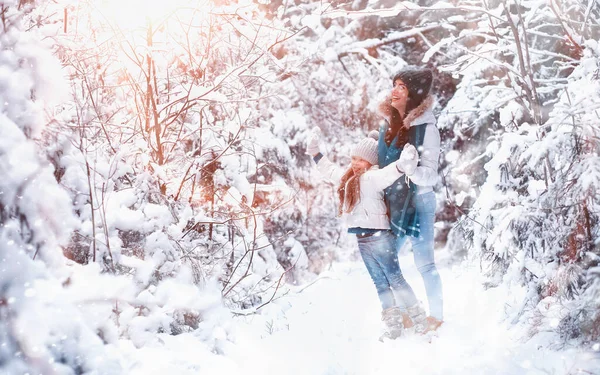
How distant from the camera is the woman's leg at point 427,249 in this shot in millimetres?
3568

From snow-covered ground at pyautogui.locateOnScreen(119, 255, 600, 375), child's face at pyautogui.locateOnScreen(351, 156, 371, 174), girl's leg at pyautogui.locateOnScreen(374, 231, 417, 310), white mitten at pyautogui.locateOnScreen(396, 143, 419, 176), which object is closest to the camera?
snow-covered ground at pyautogui.locateOnScreen(119, 255, 600, 375)

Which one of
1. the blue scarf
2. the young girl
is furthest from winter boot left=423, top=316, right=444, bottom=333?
the blue scarf

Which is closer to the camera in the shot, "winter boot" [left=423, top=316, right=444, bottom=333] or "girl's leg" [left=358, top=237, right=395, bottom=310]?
"winter boot" [left=423, top=316, right=444, bottom=333]

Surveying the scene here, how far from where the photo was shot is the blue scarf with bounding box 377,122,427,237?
3570mm

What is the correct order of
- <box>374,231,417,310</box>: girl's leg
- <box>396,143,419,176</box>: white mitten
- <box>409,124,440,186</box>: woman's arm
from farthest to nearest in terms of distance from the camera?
<box>374,231,417,310</box>: girl's leg
<box>409,124,440,186</box>: woman's arm
<box>396,143,419,176</box>: white mitten

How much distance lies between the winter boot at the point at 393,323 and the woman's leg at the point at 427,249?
0.29m

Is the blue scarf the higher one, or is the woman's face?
the woman's face

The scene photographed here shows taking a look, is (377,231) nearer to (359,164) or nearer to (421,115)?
(359,164)

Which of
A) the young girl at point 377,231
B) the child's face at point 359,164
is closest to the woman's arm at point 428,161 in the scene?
the young girl at point 377,231

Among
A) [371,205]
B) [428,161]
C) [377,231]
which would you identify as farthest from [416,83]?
[377,231]

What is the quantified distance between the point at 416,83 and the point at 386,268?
146 centimetres

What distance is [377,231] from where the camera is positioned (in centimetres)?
364

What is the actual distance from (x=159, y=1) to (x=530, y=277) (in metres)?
3.04

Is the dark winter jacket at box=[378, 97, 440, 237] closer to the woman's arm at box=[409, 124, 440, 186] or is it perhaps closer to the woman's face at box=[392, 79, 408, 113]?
the woman's arm at box=[409, 124, 440, 186]
